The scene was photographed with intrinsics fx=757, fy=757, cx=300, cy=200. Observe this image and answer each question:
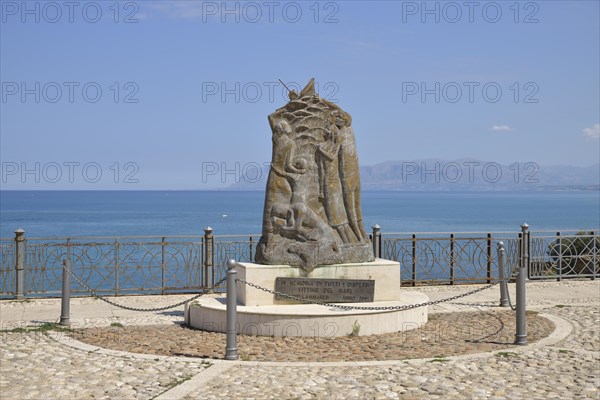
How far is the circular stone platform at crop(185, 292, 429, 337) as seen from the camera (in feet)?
35.1

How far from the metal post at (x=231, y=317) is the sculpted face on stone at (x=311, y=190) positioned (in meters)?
2.36

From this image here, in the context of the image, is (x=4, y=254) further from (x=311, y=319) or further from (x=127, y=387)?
(x=127, y=387)

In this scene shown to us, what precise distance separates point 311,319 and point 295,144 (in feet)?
9.49

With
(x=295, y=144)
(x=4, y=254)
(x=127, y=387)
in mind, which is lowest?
(x=127, y=387)

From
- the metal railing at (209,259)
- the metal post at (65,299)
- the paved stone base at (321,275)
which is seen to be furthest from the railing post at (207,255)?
the metal post at (65,299)

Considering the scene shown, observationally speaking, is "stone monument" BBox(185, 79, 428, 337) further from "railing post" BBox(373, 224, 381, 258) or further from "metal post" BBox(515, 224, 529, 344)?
"railing post" BBox(373, 224, 381, 258)

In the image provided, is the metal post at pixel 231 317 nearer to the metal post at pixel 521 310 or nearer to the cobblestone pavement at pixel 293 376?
the cobblestone pavement at pixel 293 376

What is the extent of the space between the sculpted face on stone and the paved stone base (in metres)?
0.15

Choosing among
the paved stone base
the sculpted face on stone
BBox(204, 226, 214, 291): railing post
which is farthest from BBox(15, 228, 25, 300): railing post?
the sculpted face on stone

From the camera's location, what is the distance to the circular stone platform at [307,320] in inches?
421

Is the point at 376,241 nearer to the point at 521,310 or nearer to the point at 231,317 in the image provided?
the point at 521,310

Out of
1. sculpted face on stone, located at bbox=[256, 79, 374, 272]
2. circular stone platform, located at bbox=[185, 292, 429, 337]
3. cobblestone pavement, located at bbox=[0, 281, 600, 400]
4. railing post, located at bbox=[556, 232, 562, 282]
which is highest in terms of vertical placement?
sculpted face on stone, located at bbox=[256, 79, 374, 272]

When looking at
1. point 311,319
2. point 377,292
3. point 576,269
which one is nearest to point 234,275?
point 311,319

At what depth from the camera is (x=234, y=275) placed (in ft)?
30.8
